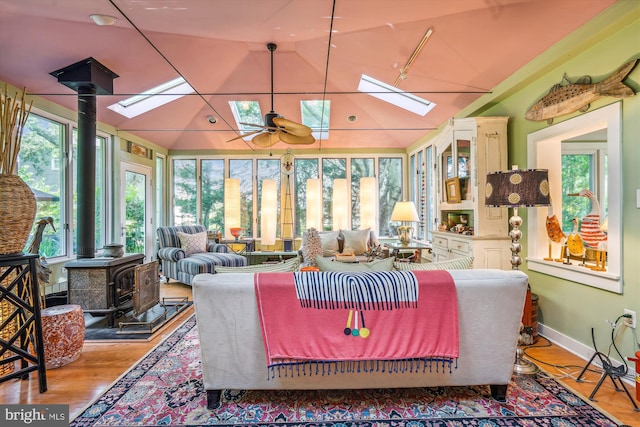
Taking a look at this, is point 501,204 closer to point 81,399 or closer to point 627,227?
point 627,227

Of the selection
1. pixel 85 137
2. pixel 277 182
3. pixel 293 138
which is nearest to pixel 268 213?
pixel 277 182

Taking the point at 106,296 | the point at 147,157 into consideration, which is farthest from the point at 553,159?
the point at 147,157

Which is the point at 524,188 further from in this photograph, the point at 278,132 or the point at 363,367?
the point at 278,132

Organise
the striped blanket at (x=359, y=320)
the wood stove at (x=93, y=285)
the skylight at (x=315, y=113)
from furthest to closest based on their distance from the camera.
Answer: the skylight at (x=315, y=113), the wood stove at (x=93, y=285), the striped blanket at (x=359, y=320)

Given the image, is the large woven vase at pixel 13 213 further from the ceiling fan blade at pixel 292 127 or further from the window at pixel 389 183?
the window at pixel 389 183

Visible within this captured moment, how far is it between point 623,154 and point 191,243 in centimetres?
526

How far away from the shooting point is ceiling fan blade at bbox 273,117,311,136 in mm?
3436

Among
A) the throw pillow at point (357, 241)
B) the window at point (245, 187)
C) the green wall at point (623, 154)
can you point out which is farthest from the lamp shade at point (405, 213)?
the window at point (245, 187)

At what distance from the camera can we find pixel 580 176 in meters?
4.36

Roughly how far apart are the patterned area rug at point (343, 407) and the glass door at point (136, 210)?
4.08m

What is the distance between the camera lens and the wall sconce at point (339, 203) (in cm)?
656

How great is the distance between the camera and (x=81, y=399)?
2.09 meters

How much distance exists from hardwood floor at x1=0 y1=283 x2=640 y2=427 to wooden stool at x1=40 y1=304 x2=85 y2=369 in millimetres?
73

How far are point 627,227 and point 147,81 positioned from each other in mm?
5225
